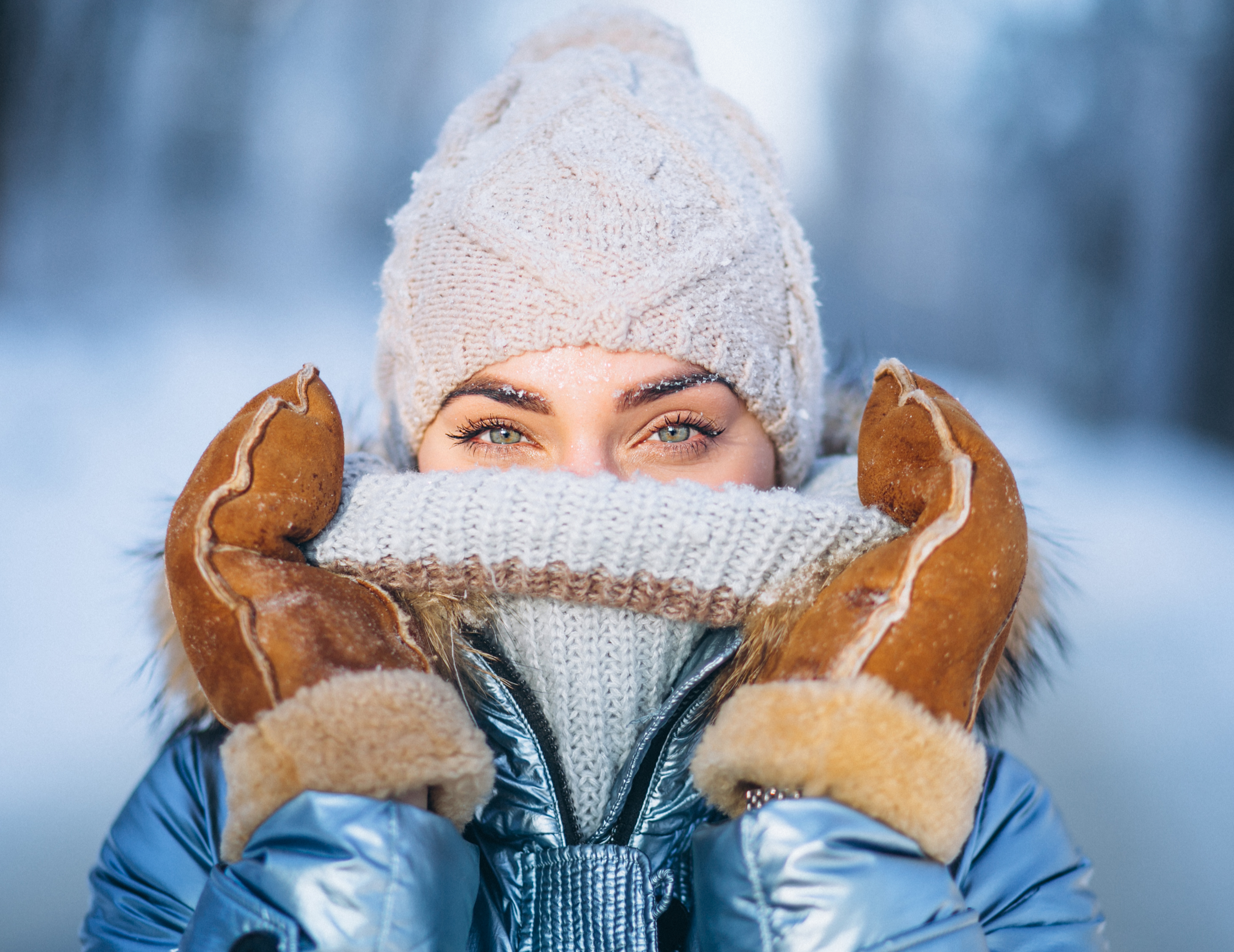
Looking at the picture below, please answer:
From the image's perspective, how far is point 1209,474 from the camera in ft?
9.37

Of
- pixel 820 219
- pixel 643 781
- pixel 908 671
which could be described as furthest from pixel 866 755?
pixel 820 219

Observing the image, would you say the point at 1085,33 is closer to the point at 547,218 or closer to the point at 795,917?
the point at 547,218

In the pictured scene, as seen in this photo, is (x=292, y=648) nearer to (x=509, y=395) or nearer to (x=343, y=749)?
(x=343, y=749)

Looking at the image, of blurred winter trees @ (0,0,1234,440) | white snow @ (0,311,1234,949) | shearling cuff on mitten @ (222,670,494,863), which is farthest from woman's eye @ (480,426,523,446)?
blurred winter trees @ (0,0,1234,440)

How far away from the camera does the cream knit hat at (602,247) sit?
93 centimetres

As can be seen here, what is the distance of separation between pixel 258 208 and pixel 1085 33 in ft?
9.03

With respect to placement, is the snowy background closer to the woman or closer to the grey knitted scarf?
the woman

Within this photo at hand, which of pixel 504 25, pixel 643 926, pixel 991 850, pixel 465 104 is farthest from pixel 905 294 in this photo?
pixel 643 926

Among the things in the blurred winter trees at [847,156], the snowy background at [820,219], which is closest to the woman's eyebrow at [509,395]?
the snowy background at [820,219]

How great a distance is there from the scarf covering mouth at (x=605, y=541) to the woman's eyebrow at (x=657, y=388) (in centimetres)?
12

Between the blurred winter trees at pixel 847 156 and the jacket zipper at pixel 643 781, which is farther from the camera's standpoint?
the blurred winter trees at pixel 847 156

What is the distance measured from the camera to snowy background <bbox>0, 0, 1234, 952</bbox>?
249 cm

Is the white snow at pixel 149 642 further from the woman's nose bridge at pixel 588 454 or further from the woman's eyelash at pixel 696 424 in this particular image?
the woman's nose bridge at pixel 588 454

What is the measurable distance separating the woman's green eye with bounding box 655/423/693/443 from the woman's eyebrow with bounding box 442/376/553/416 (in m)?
0.12
